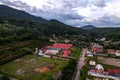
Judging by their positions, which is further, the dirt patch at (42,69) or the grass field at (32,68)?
the dirt patch at (42,69)

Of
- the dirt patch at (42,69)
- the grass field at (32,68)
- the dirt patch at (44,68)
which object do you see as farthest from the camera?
the dirt patch at (44,68)

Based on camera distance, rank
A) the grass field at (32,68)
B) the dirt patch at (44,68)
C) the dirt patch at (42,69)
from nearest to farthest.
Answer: the grass field at (32,68)
the dirt patch at (42,69)
the dirt patch at (44,68)

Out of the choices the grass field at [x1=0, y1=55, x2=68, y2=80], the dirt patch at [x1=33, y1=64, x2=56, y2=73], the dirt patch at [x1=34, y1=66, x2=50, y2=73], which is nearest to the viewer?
the grass field at [x1=0, y1=55, x2=68, y2=80]

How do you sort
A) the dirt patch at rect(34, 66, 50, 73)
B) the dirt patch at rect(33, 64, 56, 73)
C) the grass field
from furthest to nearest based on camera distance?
the dirt patch at rect(33, 64, 56, 73) < the dirt patch at rect(34, 66, 50, 73) < the grass field

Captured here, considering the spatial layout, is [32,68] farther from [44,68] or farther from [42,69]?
[44,68]

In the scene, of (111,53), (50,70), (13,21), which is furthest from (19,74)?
(13,21)

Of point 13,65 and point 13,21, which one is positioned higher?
point 13,21

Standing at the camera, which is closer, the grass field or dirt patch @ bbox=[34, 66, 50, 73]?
the grass field

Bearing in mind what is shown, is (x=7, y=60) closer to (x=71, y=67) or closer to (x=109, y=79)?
(x=71, y=67)
